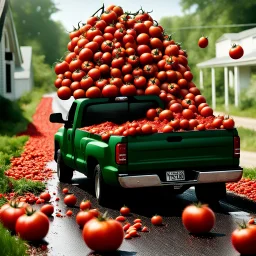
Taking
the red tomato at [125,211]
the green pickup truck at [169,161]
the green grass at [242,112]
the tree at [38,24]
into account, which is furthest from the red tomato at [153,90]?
the tree at [38,24]

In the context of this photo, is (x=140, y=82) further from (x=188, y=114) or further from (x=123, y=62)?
(x=188, y=114)

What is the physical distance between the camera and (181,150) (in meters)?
11.0

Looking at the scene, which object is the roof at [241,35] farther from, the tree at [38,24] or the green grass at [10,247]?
the tree at [38,24]

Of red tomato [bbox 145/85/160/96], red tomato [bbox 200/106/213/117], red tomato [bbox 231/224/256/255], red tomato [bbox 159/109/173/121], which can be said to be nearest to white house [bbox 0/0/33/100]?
red tomato [bbox 145/85/160/96]

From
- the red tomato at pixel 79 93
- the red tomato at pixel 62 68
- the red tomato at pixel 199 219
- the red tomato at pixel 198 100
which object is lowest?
the red tomato at pixel 199 219

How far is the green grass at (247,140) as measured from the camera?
71.7 feet

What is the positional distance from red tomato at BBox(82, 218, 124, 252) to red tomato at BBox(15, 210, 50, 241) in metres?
0.78

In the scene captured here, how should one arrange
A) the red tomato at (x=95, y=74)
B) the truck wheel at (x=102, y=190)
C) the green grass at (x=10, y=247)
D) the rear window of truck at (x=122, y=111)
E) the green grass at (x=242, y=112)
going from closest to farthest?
the green grass at (x=10, y=247) → the truck wheel at (x=102, y=190) → the rear window of truck at (x=122, y=111) → the red tomato at (x=95, y=74) → the green grass at (x=242, y=112)

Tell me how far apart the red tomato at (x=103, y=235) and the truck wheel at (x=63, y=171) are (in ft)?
22.4

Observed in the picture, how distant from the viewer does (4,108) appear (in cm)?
3319

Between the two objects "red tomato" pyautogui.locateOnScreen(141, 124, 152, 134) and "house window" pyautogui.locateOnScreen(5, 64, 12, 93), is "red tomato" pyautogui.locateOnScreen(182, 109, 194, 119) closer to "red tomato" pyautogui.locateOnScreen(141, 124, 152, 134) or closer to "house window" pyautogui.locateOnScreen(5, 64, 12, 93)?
"red tomato" pyautogui.locateOnScreen(141, 124, 152, 134)

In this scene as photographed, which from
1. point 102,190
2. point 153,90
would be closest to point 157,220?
point 102,190

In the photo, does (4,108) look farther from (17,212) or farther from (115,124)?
(17,212)

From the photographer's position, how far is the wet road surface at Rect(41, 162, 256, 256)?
8422 mm
